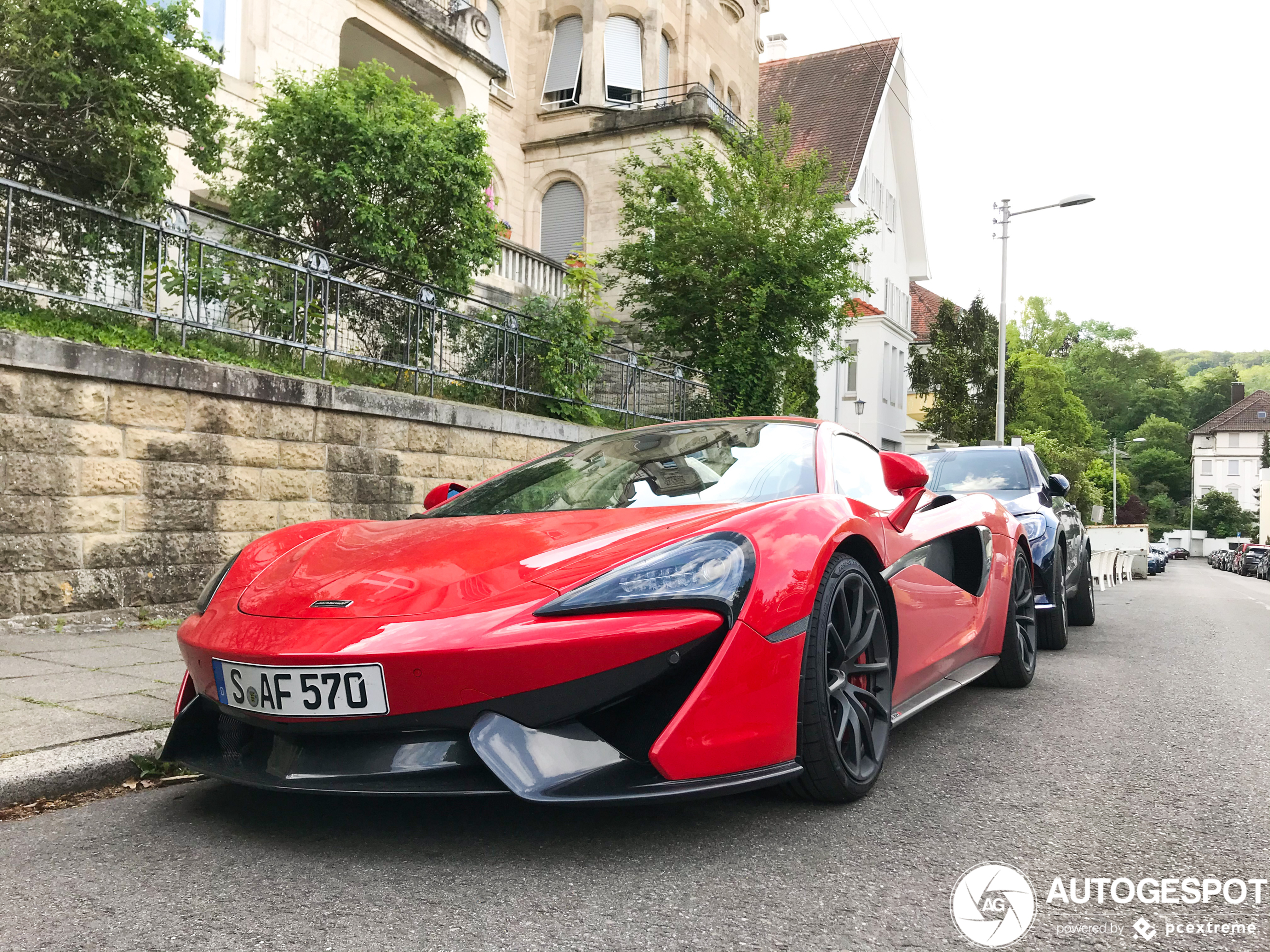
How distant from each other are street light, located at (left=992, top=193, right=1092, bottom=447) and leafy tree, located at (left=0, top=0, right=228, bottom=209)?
21.0m

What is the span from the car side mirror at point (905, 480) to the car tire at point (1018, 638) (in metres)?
1.65

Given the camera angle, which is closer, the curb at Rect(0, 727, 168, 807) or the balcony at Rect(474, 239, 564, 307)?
the curb at Rect(0, 727, 168, 807)

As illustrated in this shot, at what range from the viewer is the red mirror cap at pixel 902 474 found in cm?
402

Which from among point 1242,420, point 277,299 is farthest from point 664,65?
point 1242,420

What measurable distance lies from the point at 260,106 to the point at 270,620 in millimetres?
9194

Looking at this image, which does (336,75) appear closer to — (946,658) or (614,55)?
(946,658)

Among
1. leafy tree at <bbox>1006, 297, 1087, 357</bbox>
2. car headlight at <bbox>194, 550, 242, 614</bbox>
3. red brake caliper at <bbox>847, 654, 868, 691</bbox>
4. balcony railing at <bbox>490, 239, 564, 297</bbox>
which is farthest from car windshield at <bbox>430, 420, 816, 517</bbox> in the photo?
leafy tree at <bbox>1006, 297, 1087, 357</bbox>

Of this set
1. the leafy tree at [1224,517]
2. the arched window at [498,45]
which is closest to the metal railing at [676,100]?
the arched window at [498,45]

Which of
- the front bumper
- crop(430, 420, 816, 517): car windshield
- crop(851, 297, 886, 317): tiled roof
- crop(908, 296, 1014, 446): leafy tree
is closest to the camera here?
the front bumper

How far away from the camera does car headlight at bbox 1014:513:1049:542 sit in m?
7.44

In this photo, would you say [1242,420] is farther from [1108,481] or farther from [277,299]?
[277,299]

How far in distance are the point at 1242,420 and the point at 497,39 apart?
4643 inches

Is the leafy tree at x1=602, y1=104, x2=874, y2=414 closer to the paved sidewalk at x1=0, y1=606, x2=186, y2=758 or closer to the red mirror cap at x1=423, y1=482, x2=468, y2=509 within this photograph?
the paved sidewalk at x1=0, y1=606, x2=186, y2=758

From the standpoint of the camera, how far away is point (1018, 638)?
5.61 meters
